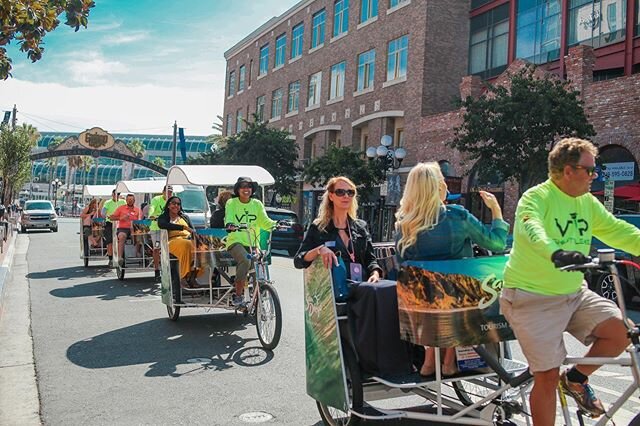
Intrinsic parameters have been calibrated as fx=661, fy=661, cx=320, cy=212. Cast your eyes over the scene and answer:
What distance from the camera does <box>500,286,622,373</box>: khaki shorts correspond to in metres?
3.58

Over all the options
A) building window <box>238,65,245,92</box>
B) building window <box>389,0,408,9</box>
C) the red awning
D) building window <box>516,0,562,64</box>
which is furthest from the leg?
building window <box>238,65,245,92</box>

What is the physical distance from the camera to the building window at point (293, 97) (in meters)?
42.3

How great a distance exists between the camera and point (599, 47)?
23.3 m

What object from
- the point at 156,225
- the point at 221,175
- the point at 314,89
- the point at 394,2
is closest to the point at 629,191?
the point at 221,175

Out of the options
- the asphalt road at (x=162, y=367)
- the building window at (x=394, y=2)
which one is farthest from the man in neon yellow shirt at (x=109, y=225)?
the building window at (x=394, y=2)

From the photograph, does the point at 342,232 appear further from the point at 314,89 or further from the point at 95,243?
the point at 314,89

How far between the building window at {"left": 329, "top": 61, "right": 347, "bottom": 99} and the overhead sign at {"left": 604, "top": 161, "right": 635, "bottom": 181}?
18835mm

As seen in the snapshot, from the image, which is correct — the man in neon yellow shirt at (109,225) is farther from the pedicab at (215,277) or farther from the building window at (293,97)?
the building window at (293,97)

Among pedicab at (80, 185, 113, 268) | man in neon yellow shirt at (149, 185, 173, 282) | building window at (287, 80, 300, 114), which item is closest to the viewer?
man in neon yellow shirt at (149, 185, 173, 282)

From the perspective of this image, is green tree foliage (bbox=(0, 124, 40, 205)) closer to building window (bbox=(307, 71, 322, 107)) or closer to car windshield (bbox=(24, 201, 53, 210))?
car windshield (bbox=(24, 201, 53, 210))

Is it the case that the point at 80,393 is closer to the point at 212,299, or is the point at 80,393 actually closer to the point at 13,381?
the point at 13,381

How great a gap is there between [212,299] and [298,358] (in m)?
2.25

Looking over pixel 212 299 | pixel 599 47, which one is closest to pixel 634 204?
pixel 599 47

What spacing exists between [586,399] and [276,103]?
43.4m
